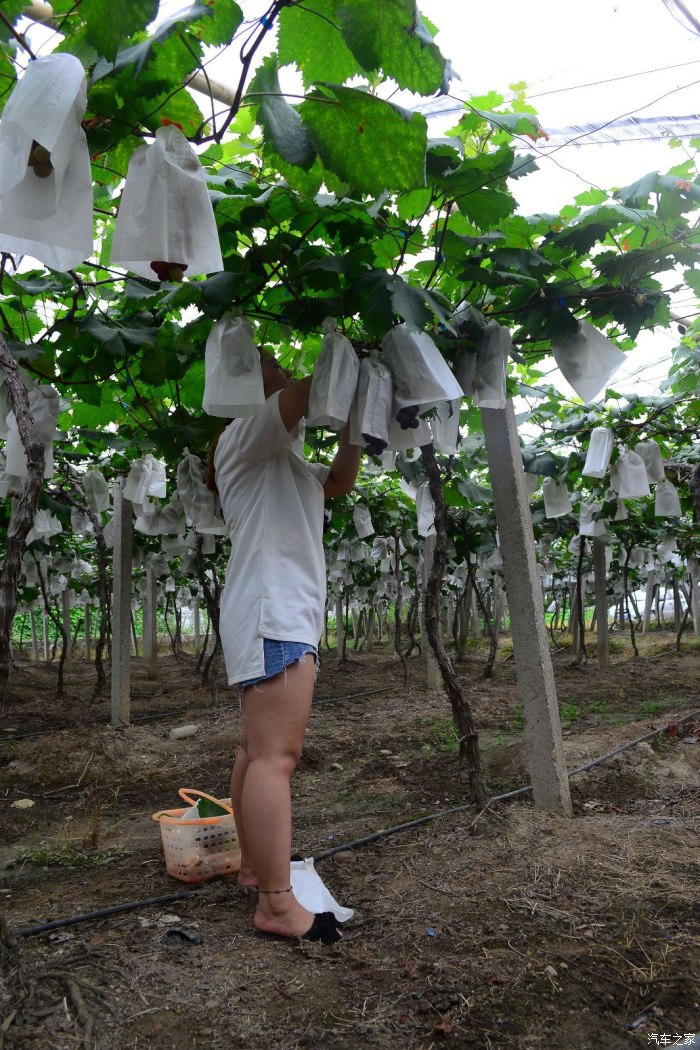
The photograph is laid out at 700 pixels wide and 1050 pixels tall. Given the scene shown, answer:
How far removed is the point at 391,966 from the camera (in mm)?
1734

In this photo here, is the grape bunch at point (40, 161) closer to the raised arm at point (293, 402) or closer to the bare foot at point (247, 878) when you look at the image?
the raised arm at point (293, 402)

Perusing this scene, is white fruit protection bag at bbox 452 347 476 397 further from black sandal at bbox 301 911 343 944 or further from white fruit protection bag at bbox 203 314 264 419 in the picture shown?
black sandal at bbox 301 911 343 944

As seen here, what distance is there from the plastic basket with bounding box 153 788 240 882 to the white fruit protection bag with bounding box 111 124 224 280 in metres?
1.84

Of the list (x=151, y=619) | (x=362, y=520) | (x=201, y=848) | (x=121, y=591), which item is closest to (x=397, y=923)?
(x=201, y=848)

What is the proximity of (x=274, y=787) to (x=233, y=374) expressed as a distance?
108 cm

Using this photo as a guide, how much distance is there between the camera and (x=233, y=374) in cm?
188

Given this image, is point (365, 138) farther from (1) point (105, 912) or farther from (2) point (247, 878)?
(1) point (105, 912)

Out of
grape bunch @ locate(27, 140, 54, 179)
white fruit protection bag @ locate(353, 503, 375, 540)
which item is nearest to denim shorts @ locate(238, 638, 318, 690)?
grape bunch @ locate(27, 140, 54, 179)

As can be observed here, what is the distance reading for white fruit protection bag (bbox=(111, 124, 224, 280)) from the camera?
1342 mm

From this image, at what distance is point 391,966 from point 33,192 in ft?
6.00

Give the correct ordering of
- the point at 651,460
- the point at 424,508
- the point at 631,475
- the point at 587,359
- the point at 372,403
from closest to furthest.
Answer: the point at 372,403 < the point at 587,359 < the point at 424,508 < the point at 631,475 < the point at 651,460

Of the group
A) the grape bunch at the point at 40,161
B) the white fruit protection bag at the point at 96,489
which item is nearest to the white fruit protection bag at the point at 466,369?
the grape bunch at the point at 40,161

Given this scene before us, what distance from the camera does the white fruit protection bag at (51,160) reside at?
3.57ft

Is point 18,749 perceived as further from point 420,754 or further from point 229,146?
point 229,146
